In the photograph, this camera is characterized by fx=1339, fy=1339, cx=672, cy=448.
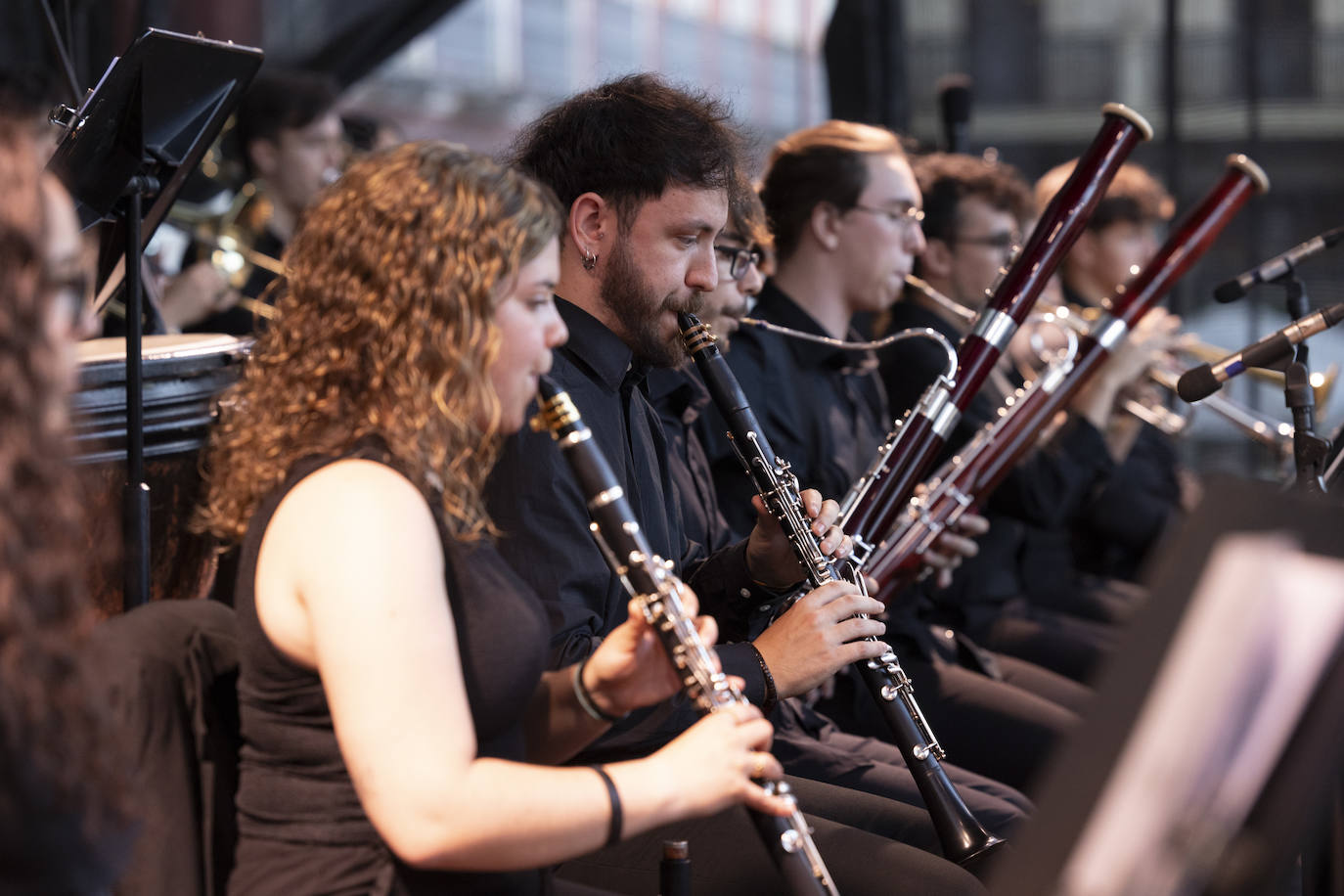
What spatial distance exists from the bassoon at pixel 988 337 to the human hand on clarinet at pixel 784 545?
250 millimetres

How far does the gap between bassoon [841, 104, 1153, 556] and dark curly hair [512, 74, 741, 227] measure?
0.58 m

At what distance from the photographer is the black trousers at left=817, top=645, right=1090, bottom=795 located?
8.70ft

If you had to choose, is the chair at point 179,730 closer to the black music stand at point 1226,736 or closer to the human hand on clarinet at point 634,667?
the human hand on clarinet at point 634,667

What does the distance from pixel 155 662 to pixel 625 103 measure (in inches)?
47.7

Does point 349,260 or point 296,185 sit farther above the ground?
point 349,260

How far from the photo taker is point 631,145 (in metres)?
2.12

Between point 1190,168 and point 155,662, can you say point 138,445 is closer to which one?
point 155,662

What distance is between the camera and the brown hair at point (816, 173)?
3.06 metres

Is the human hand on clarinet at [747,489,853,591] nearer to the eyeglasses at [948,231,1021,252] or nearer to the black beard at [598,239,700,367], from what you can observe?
the black beard at [598,239,700,367]

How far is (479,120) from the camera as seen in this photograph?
12.1 metres

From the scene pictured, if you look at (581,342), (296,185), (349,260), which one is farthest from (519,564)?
(296,185)

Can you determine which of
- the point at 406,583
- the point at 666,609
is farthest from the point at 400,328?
the point at 666,609

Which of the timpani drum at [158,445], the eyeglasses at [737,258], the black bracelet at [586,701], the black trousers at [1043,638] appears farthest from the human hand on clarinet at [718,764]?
the black trousers at [1043,638]

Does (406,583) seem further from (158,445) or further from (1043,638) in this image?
(1043,638)
